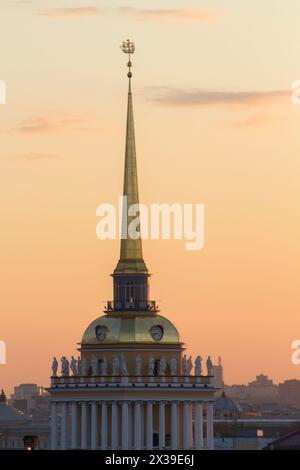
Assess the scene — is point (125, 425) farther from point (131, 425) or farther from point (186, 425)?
point (186, 425)

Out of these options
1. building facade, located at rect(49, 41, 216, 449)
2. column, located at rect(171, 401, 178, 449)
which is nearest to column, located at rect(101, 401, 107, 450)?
building facade, located at rect(49, 41, 216, 449)

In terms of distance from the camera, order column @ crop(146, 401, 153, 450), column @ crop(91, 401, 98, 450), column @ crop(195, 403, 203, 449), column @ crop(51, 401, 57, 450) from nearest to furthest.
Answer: column @ crop(146, 401, 153, 450)
column @ crop(91, 401, 98, 450)
column @ crop(195, 403, 203, 449)
column @ crop(51, 401, 57, 450)

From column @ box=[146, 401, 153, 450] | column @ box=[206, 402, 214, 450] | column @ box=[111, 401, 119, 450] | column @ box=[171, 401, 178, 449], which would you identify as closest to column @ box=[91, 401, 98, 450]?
column @ box=[111, 401, 119, 450]

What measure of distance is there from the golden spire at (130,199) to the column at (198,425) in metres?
9.21

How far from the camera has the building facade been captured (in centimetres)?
18125

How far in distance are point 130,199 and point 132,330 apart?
995cm

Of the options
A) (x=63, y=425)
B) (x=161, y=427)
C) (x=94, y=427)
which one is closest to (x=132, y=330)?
(x=161, y=427)

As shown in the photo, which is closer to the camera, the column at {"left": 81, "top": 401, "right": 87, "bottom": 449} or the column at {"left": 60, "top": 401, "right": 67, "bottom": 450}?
the column at {"left": 81, "top": 401, "right": 87, "bottom": 449}

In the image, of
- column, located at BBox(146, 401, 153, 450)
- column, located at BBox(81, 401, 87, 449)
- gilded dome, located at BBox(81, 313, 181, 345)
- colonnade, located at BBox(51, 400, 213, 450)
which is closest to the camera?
column, located at BBox(146, 401, 153, 450)

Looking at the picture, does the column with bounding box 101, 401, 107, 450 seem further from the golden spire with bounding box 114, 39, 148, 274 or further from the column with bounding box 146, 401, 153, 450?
the golden spire with bounding box 114, 39, 148, 274

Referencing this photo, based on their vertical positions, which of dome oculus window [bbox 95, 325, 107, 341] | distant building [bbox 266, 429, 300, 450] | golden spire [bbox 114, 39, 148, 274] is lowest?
distant building [bbox 266, 429, 300, 450]

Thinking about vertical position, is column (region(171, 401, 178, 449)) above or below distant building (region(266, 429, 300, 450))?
above
